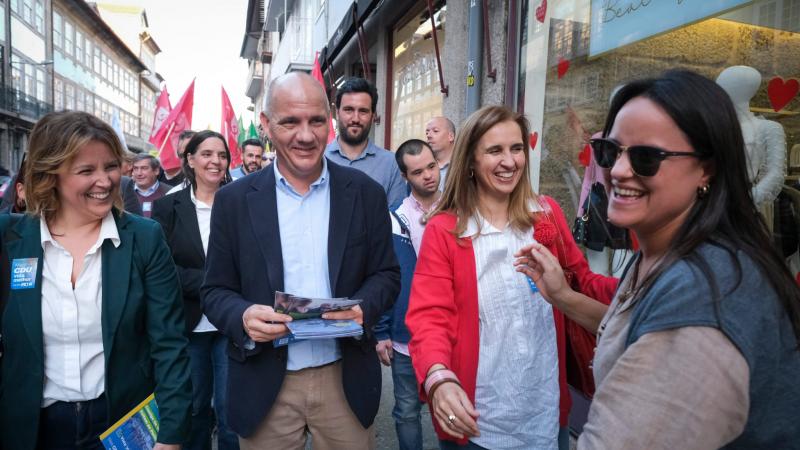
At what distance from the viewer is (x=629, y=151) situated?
1.18 metres

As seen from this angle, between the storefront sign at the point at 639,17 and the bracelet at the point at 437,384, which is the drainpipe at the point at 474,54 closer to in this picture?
the storefront sign at the point at 639,17

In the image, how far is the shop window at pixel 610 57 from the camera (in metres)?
2.69

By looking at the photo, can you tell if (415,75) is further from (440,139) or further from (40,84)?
(40,84)

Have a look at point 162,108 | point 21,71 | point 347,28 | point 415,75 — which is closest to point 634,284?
point 415,75

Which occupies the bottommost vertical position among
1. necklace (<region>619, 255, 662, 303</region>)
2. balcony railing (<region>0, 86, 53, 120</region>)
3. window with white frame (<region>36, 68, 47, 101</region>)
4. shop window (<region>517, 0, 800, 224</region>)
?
necklace (<region>619, 255, 662, 303</region>)

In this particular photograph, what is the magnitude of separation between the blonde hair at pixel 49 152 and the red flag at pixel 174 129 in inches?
210

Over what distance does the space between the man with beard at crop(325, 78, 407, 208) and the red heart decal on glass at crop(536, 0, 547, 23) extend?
1.76 meters

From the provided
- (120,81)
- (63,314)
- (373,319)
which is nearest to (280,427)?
(373,319)

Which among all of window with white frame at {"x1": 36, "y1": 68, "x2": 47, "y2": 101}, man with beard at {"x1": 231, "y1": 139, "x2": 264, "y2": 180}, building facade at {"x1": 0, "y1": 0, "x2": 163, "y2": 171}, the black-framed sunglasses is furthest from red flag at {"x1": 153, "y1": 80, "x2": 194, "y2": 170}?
window with white frame at {"x1": 36, "y1": 68, "x2": 47, "y2": 101}

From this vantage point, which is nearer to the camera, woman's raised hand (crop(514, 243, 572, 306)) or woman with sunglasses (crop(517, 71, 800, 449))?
woman with sunglasses (crop(517, 71, 800, 449))

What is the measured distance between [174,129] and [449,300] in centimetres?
656

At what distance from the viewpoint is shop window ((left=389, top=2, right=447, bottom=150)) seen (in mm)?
7422

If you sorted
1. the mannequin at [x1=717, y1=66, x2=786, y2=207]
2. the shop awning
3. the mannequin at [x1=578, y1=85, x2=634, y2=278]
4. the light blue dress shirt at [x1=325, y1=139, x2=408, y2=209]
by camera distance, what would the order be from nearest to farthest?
the mannequin at [x1=717, y1=66, x2=786, y2=207], the mannequin at [x1=578, y1=85, x2=634, y2=278], the light blue dress shirt at [x1=325, y1=139, x2=408, y2=209], the shop awning

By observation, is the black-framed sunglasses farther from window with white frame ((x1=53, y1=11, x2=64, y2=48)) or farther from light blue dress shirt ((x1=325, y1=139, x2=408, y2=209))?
window with white frame ((x1=53, y1=11, x2=64, y2=48))
